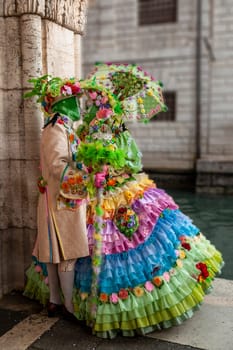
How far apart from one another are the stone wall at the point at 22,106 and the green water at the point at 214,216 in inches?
97.7

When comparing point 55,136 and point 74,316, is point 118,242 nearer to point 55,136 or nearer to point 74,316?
point 74,316

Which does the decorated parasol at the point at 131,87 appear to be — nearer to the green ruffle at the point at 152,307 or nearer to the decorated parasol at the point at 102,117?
the decorated parasol at the point at 102,117

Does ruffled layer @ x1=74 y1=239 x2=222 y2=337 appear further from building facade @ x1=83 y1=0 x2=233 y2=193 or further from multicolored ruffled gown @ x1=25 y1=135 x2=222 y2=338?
building facade @ x1=83 y1=0 x2=233 y2=193

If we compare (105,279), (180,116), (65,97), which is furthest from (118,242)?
(180,116)

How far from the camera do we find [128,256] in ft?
10.2

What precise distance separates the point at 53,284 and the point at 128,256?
70cm

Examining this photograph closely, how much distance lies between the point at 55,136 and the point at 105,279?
3.67 feet

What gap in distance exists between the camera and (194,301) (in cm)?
312

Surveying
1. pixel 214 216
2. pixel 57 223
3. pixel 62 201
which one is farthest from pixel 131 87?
pixel 214 216

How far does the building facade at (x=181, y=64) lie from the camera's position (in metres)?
12.5

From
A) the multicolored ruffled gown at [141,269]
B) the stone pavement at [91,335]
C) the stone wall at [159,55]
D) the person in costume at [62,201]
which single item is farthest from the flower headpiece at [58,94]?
the stone wall at [159,55]

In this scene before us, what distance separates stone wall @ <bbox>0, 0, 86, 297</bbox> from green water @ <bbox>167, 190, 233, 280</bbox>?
8.15 feet

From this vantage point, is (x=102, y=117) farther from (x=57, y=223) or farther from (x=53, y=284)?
(x=53, y=284)

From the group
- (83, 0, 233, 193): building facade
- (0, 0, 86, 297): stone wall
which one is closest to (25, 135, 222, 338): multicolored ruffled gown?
(0, 0, 86, 297): stone wall
